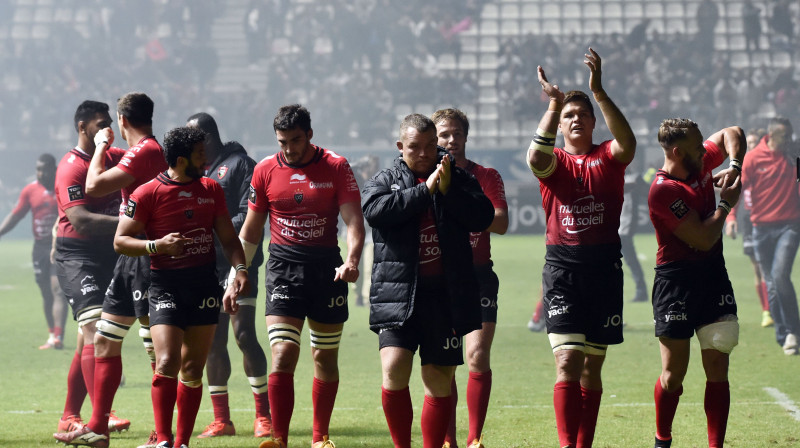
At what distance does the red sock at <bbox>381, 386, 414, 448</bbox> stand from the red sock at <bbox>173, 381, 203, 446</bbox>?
1.16 metres

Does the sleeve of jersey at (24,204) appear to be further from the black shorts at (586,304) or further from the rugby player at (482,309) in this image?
the black shorts at (586,304)

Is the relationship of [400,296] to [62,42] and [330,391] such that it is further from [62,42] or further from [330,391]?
[62,42]

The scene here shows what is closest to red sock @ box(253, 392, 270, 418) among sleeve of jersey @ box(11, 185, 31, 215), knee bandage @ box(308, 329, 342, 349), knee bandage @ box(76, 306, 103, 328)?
knee bandage @ box(308, 329, 342, 349)

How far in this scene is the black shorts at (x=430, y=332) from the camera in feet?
17.6

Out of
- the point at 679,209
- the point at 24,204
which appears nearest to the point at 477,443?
the point at 679,209

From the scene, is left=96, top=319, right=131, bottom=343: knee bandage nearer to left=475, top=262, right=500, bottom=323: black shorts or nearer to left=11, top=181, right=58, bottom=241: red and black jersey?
left=475, top=262, right=500, bottom=323: black shorts

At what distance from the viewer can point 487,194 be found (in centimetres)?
641

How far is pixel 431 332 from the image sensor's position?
539 cm

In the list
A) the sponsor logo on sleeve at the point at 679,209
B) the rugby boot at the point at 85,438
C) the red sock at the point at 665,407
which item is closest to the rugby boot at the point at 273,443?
the rugby boot at the point at 85,438

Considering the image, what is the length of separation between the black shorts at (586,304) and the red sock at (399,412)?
0.90 meters

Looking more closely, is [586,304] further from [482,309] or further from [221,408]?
[221,408]

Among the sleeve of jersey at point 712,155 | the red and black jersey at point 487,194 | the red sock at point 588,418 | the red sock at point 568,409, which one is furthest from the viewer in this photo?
the red and black jersey at point 487,194

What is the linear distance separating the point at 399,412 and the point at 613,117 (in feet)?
6.23

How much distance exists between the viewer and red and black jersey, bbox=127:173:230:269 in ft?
19.1
